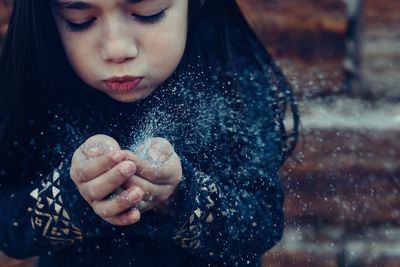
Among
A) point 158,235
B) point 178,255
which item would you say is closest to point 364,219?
point 178,255

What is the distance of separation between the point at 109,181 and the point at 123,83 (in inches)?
7.0

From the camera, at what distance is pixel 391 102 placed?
171 cm

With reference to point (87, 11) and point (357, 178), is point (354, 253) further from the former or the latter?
point (87, 11)

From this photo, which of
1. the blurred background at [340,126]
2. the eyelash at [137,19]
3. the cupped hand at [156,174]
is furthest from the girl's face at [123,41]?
the blurred background at [340,126]

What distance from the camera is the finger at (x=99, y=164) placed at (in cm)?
94

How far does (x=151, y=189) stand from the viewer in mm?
988

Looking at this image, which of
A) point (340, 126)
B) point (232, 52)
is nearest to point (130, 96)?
point (232, 52)

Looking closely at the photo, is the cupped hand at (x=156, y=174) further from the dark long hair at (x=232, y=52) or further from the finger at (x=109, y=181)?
the dark long hair at (x=232, y=52)

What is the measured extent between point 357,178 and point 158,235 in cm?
75

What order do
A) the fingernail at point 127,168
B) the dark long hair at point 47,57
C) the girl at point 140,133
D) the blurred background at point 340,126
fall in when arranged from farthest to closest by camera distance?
the blurred background at point 340,126 < the dark long hair at point 47,57 < the girl at point 140,133 < the fingernail at point 127,168


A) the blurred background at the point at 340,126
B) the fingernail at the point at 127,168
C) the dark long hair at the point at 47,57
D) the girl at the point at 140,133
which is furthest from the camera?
the blurred background at the point at 340,126

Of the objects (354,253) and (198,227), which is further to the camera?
(354,253)

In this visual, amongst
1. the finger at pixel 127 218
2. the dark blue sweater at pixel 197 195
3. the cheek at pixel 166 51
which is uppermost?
the cheek at pixel 166 51

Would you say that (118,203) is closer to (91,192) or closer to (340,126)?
(91,192)
